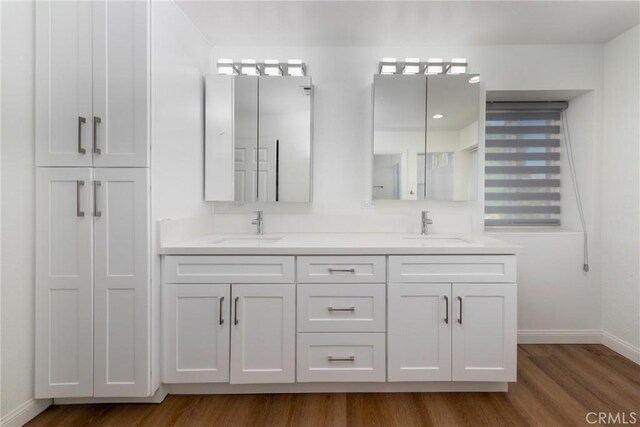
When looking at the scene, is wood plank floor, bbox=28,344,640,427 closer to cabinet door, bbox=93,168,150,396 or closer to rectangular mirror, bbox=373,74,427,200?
cabinet door, bbox=93,168,150,396

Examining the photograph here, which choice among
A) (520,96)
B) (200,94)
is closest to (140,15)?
(200,94)

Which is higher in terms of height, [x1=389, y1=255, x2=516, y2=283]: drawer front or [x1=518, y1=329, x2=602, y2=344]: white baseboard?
[x1=389, y1=255, x2=516, y2=283]: drawer front

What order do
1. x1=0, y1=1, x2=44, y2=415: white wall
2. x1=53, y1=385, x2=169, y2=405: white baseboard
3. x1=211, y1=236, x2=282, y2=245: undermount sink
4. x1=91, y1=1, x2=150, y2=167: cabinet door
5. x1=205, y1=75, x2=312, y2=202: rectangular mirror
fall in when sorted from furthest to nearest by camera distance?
1. x1=205, y1=75, x2=312, y2=202: rectangular mirror
2. x1=211, y1=236, x2=282, y2=245: undermount sink
3. x1=53, y1=385, x2=169, y2=405: white baseboard
4. x1=91, y1=1, x2=150, y2=167: cabinet door
5. x1=0, y1=1, x2=44, y2=415: white wall

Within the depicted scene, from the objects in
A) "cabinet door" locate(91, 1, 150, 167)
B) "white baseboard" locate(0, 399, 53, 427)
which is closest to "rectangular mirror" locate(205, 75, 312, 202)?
"cabinet door" locate(91, 1, 150, 167)

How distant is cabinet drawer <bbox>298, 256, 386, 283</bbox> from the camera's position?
1.82 m

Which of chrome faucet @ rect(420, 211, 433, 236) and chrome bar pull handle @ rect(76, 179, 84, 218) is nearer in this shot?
chrome bar pull handle @ rect(76, 179, 84, 218)

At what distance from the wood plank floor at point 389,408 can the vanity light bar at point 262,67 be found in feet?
6.83

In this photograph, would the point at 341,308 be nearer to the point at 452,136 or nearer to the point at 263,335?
the point at 263,335

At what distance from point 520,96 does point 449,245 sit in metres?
1.52

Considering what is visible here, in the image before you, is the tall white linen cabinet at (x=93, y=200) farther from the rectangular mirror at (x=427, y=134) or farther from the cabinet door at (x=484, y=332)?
the cabinet door at (x=484, y=332)

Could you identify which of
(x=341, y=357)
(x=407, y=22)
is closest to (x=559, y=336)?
(x=341, y=357)

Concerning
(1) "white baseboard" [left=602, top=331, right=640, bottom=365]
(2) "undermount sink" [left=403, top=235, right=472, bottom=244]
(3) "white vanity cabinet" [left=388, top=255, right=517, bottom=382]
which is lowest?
(1) "white baseboard" [left=602, top=331, right=640, bottom=365]

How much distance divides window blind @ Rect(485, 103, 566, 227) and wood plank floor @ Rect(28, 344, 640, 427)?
120 cm

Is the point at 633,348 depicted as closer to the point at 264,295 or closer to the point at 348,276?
the point at 348,276
